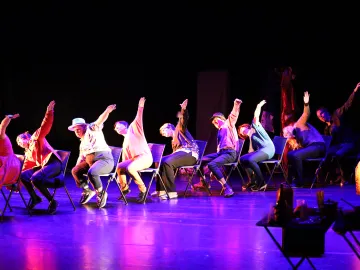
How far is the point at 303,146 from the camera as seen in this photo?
31.6 feet

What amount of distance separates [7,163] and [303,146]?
4571 mm

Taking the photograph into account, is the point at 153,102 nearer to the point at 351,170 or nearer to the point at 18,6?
the point at 18,6

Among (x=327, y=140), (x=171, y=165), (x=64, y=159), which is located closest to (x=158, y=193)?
(x=171, y=165)

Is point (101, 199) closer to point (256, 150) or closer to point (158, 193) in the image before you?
point (158, 193)

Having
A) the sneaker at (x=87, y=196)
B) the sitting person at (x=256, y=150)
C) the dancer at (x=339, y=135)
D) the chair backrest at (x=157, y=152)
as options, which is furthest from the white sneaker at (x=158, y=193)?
the dancer at (x=339, y=135)

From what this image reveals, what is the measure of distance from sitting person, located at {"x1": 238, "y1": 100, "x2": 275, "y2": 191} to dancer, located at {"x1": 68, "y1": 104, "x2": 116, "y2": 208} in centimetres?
222

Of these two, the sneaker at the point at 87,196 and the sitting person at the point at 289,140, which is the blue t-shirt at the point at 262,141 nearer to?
the sitting person at the point at 289,140

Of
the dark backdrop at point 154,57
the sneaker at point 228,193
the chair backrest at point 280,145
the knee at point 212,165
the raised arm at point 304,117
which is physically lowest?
the sneaker at point 228,193

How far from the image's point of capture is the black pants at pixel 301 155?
30.9 ft

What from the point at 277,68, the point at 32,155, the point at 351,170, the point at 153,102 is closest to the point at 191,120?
the point at 153,102

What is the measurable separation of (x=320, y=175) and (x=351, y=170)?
71 centimetres

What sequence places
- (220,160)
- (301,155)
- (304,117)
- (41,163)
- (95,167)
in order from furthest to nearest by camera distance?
(304,117) → (301,155) → (220,160) → (95,167) → (41,163)

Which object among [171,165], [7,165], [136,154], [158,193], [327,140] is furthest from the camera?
[327,140]

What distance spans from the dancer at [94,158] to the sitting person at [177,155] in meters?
0.95
